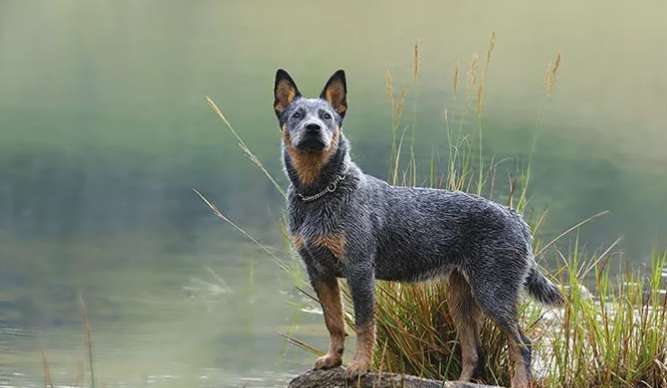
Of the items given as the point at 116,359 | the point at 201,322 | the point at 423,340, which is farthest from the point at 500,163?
the point at 201,322

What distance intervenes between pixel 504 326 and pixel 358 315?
80cm

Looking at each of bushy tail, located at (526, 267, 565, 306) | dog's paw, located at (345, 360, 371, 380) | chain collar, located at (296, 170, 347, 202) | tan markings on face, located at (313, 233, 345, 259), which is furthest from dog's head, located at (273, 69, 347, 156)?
bushy tail, located at (526, 267, 565, 306)

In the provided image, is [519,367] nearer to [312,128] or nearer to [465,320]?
[465,320]

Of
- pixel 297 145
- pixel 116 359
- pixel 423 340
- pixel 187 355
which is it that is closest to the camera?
pixel 297 145

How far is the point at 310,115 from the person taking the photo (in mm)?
5922

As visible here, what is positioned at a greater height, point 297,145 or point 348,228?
point 297,145

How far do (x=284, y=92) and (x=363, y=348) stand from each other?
1.31 m

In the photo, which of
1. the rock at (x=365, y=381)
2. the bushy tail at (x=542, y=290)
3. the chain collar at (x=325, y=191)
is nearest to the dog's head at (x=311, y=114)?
the chain collar at (x=325, y=191)

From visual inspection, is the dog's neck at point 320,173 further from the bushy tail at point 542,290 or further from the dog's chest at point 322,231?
the bushy tail at point 542,290

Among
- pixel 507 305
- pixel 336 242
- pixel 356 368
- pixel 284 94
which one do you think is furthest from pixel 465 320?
pixel 284 94

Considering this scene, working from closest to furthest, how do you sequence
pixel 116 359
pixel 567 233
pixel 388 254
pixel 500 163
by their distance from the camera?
pixel 388 254 → pixel 567 233 → pixel 500 163 → pixel 116 359

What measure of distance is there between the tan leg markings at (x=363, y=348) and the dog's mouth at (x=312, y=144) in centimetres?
90

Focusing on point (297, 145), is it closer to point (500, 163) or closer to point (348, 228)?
point (348, 228)

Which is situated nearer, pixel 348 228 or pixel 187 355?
pixel 348 228
